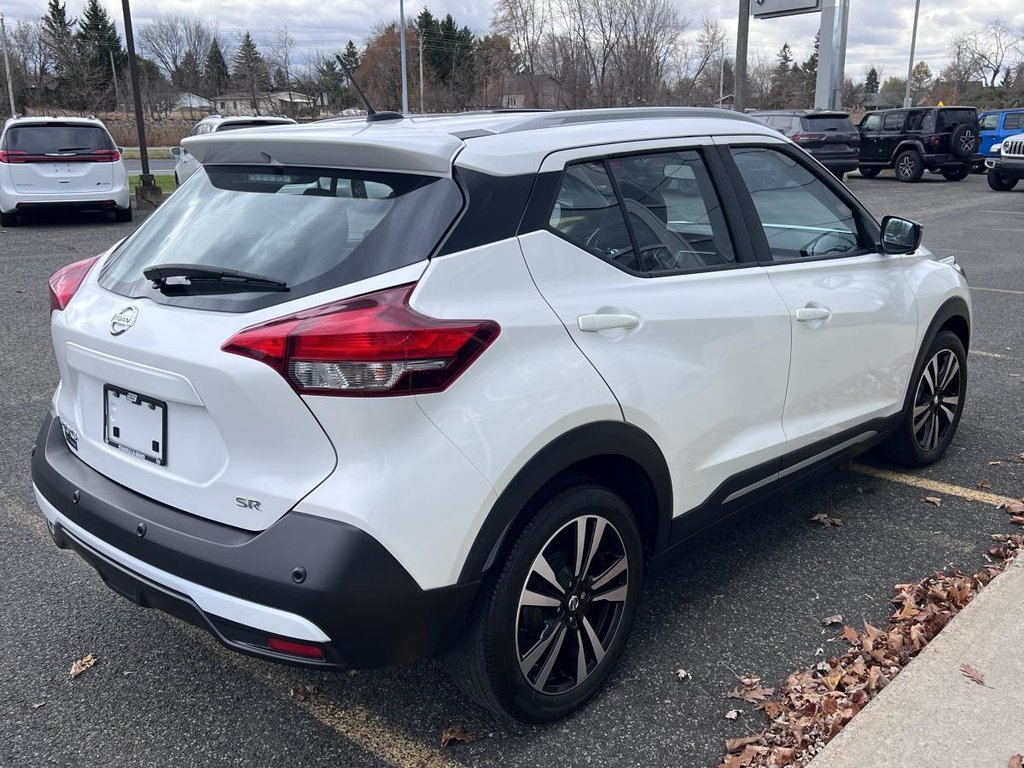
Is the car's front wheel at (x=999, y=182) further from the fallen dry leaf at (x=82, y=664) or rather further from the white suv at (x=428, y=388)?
the fallen dry leaf at (x=82, y=664)

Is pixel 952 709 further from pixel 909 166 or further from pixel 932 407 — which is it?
pixel 909 166

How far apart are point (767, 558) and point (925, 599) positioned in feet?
2.06

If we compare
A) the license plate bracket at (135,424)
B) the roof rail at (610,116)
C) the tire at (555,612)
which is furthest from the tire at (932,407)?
the license plate bracket at (135,424)

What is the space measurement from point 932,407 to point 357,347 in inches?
139

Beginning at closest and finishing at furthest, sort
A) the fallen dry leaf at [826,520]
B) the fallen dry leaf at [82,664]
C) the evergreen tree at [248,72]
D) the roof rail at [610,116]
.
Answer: the roof rail at [610,116], the fallen dry leaf at [82,664], the fallen dry leaf at [826,520], the evergreen tree at [248,72]

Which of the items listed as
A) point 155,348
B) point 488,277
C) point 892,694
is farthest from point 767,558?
point 155,348

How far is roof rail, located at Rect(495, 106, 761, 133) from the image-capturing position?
8.99 feet

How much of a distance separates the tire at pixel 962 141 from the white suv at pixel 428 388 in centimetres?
2432

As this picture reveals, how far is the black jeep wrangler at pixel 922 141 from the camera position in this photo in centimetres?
2442

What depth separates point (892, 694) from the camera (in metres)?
2.72

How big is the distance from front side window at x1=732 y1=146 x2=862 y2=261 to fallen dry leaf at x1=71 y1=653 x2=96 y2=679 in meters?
2.80

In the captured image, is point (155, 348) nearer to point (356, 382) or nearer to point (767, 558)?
point (356, 382)

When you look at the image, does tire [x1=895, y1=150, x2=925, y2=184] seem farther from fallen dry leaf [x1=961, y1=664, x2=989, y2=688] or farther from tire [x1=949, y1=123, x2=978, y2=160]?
fallen dry leaf [x1=961, y1=664, x2=989, y2=688]

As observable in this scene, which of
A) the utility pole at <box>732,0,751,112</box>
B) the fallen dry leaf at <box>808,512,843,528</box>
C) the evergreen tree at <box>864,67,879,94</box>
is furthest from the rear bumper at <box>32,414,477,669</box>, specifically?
the evergreen tree at <box>864,67,879,94</box>
